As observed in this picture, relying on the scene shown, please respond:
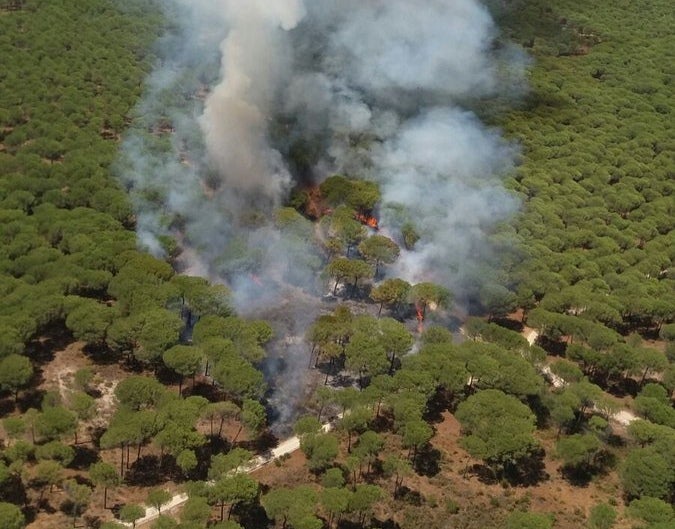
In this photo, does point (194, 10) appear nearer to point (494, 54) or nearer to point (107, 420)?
point (494, 54)

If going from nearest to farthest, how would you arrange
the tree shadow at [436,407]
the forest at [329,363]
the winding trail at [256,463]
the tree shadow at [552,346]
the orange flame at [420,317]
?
the winding trail at [256,463] < the forest at [329,363] < the tree shadow at [436,407] < the tree shadow at [552,346] < the orange flame at [420,317]

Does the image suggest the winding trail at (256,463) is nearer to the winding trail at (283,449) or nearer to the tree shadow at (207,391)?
the winding trail at (283,449)

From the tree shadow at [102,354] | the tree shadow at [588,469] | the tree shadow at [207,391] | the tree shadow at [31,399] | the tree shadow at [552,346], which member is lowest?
the tree shadow at [102,354]

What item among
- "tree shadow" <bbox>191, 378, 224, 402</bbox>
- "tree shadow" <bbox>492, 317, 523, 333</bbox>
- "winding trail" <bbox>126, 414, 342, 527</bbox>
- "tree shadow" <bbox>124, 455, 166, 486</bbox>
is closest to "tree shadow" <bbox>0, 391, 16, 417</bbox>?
"tree shadow" <bbox>124, 455, 166, 486</bbox>

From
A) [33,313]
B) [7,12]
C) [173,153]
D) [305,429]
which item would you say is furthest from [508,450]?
[7,12]

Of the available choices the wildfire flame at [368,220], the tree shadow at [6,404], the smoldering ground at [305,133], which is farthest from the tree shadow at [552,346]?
the tree shadow at [6,404]
